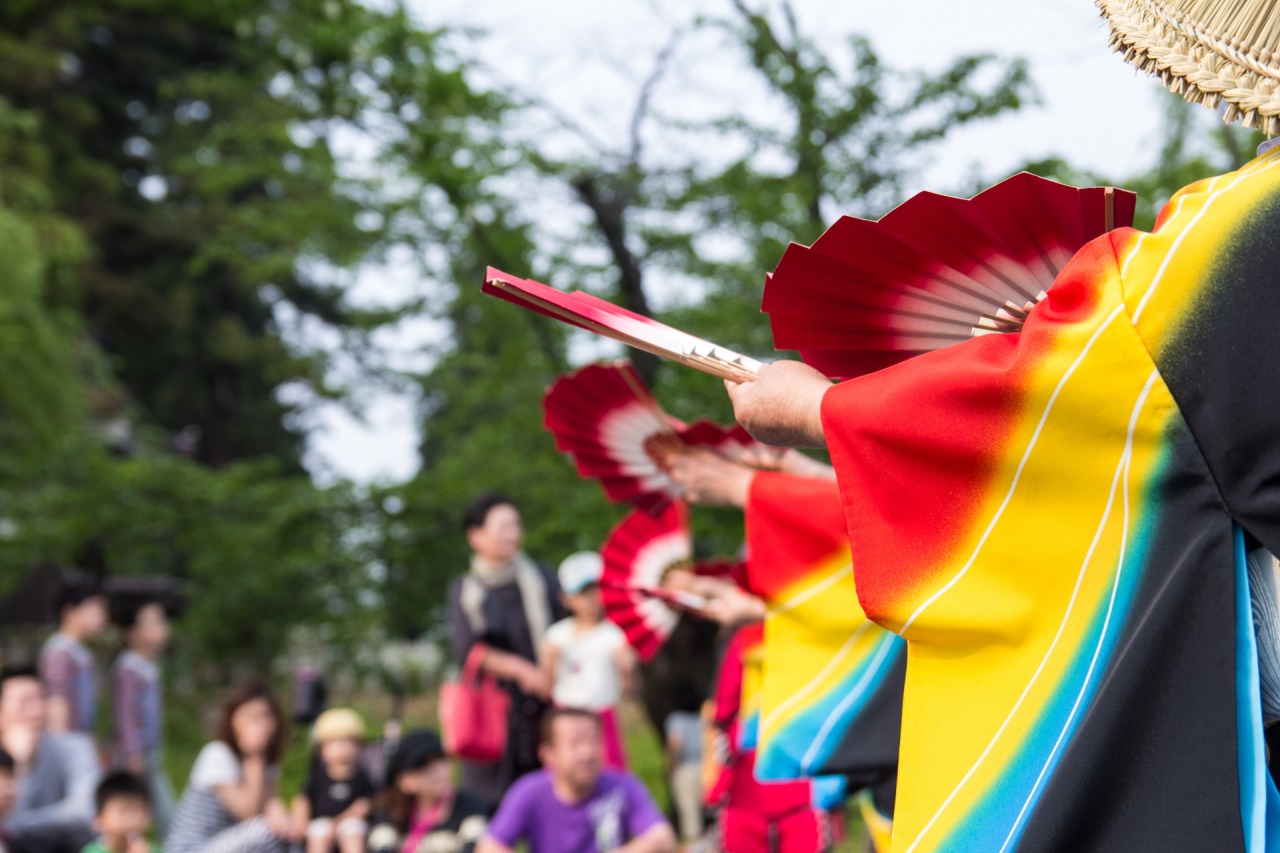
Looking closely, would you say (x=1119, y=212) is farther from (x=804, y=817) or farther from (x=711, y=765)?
(x=711, y=765)

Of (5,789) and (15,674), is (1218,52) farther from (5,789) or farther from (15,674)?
(15,674)

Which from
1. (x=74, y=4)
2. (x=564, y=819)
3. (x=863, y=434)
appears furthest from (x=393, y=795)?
(x=74, y=4)

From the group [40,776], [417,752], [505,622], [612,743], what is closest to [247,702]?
[417,752]

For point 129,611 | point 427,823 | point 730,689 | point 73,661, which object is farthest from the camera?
point 129,611

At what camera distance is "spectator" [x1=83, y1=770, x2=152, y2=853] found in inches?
174

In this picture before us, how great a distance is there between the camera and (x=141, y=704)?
237 inches

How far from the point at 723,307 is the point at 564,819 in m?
3.46

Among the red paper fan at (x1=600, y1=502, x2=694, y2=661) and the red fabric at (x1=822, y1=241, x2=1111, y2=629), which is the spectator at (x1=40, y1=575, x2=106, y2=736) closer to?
the red paper fan at (x1=600, y1=502, x2=694, y2=661)

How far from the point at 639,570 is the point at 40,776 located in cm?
277

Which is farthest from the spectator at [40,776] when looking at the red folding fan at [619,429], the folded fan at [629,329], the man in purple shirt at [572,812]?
the folded fan at [629,329]

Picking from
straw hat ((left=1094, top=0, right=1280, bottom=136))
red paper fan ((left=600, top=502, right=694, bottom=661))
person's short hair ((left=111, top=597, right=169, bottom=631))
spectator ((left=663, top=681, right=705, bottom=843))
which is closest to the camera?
straw hat ((left=1094, top=0, right=1280, bottom=136))

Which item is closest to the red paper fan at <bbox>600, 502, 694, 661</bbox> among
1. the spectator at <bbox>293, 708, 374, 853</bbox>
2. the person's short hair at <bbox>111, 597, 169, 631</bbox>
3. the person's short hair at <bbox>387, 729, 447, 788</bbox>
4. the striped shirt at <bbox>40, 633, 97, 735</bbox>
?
the person's short hair at <bbox>387, 729, 447, 788</bbox>

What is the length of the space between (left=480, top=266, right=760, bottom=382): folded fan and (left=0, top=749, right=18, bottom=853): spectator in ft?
12.8

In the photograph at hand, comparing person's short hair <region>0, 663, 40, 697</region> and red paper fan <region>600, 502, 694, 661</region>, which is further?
person's short hair <region>0, 663, 40, 697</region>
